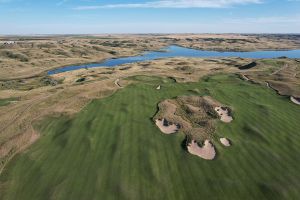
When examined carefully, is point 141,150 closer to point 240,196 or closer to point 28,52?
point 240,196

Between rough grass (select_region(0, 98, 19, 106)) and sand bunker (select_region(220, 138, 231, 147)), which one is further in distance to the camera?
rough grass (select_region(0, 98, 19, 106))

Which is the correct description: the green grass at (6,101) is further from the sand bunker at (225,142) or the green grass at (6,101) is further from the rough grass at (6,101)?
the sand bunker at (225,142)

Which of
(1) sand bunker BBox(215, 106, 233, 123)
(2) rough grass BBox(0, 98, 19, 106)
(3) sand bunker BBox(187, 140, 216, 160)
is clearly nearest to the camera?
(3) sand bunker BBox(187, 140, 216, 160)

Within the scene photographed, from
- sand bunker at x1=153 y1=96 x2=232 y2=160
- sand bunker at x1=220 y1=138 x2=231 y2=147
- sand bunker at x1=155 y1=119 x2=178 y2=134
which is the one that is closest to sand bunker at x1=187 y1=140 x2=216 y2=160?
sand bunker at x1=153 y1=96 x2=232 y2=160

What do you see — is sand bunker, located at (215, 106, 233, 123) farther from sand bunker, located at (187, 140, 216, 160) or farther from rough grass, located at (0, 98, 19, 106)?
rough grass, located at (0, 98, 19, 106)

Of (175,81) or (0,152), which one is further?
(175,81)

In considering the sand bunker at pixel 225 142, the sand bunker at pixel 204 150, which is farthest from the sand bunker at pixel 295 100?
the sand bunker at pixel 204 150

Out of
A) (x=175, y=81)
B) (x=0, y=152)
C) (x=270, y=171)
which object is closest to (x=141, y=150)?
(x=270, y=171)

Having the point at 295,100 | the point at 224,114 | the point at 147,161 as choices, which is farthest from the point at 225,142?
the point at 295,100
